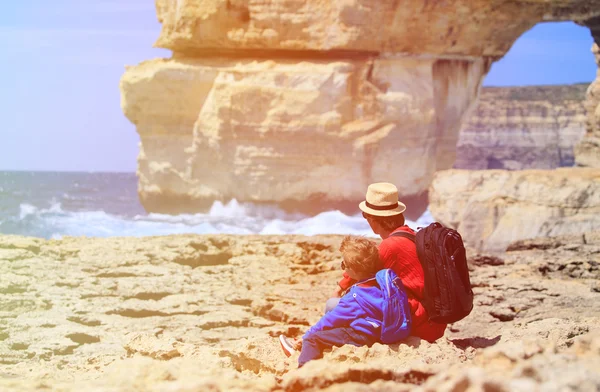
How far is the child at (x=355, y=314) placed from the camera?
2.93m

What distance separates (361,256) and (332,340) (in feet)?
1.36

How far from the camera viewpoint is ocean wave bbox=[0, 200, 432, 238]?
16795mm

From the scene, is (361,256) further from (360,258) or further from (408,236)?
(408,236)

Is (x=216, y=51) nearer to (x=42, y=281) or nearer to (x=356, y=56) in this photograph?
(x=356, y=56)

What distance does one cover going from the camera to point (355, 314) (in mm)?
2955

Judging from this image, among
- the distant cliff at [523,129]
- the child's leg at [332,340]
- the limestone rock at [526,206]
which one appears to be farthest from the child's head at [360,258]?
the distant cliff at [523,129]

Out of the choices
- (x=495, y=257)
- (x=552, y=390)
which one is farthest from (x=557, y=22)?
(x=552, y=390)

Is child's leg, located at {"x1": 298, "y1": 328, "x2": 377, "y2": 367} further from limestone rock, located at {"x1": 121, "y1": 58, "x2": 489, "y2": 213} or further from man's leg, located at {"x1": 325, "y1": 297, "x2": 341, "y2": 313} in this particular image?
limestone rock, located at {"x1": 121, "y1": 58, "x2": 489, "y2": 213}

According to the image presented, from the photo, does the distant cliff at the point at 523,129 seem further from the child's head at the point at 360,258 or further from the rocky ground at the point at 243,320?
the child's head at the point at 360,258

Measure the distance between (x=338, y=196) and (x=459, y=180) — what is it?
7.88 meters

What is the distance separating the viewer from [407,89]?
18188 mm

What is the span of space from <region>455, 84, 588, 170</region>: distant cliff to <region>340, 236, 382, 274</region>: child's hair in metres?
38.9

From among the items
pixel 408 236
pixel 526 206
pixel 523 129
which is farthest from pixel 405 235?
pixel 523 129

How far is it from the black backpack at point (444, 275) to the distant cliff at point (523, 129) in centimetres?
3881
